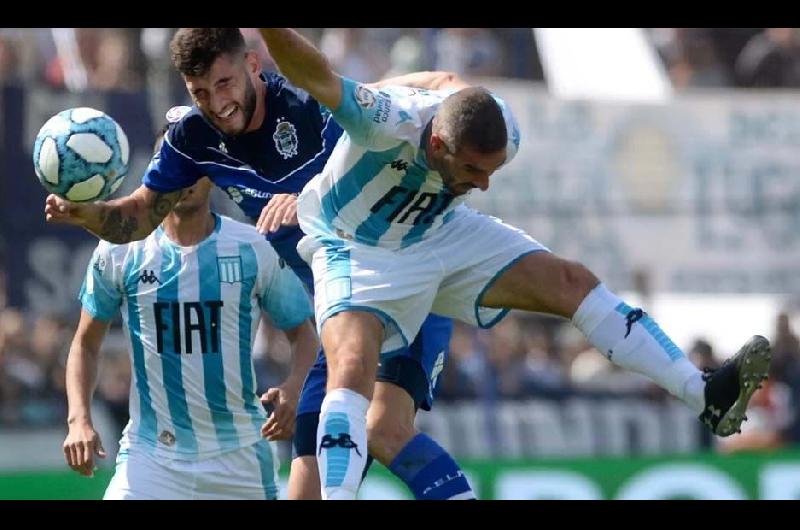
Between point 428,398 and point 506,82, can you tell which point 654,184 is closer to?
point 506,82

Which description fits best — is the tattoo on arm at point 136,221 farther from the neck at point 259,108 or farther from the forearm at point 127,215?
the neck at point 259,108

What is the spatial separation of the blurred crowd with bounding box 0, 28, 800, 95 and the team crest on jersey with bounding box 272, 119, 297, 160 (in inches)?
225

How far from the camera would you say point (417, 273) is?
790cm

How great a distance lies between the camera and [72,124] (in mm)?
8055

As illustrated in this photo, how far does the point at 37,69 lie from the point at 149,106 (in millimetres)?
1259

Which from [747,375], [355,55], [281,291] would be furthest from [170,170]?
[355,55]

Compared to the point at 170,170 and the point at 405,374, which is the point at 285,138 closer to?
the point at 170,170

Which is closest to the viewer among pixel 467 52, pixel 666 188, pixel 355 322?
pixel 355 322

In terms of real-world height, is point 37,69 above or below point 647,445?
above

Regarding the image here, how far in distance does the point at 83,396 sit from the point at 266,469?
1.00 metres

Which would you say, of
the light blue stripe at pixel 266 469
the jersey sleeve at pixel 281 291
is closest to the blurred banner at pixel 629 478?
the light blue stripe at pixel 266 469

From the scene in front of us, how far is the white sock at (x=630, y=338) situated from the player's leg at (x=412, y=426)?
846 mm

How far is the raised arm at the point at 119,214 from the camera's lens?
26.6ft

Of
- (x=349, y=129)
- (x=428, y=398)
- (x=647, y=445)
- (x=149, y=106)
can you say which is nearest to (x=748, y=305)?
(x=647, y=445)
